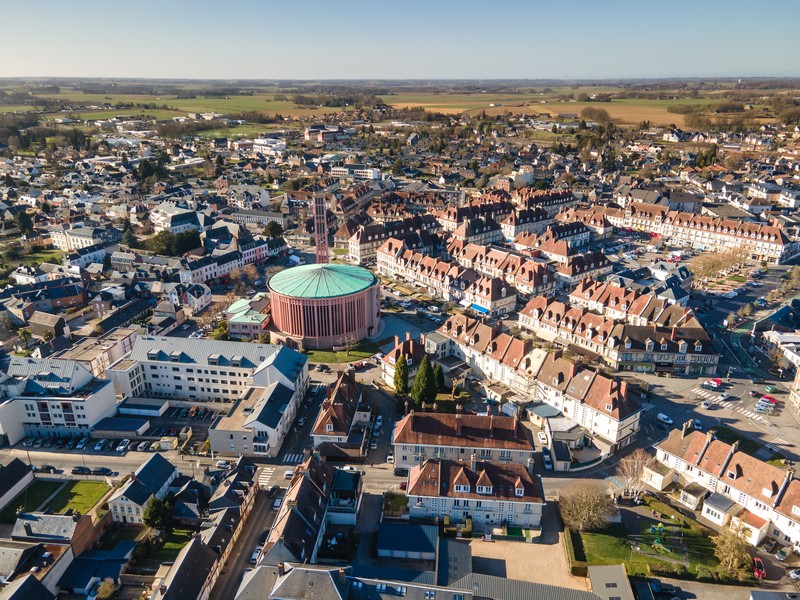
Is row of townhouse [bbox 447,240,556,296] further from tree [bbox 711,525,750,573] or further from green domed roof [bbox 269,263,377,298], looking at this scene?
tree [bbox 711,525,750,573]

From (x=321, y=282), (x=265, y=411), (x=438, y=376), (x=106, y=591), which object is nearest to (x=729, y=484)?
(x=438, y=376)

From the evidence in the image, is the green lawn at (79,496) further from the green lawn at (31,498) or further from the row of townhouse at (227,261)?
the row of townhouse at (227,261)

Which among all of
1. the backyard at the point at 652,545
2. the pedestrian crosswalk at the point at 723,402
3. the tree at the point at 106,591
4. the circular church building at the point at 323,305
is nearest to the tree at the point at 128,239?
the circular church building at the point at 323,305

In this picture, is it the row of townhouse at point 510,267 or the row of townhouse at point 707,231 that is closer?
the row of townhouse at point 510,267

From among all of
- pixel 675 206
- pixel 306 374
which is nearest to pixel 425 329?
pixel 306 374

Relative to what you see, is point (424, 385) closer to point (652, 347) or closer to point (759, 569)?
point (652, 347)

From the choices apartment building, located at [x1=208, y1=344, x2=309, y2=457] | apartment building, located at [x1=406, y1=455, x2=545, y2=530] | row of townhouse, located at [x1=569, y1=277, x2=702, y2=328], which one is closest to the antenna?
apartment building, located at [x1=208, y1=344, x2=309, y2=457]
